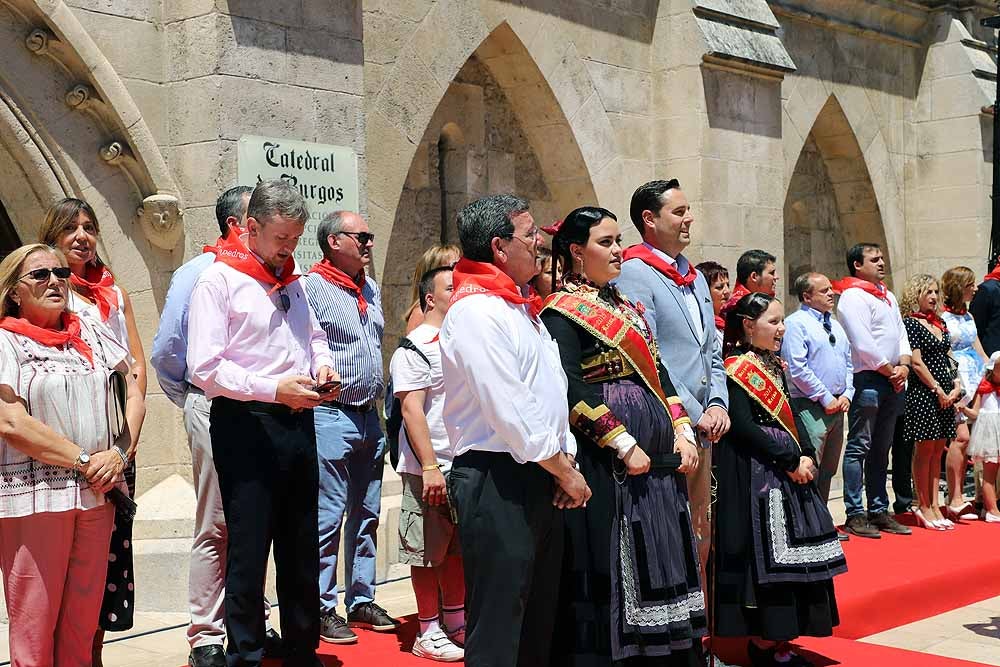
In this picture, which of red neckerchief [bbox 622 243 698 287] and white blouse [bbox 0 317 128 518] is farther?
red neckerchief [bbox 622 243 698 287]

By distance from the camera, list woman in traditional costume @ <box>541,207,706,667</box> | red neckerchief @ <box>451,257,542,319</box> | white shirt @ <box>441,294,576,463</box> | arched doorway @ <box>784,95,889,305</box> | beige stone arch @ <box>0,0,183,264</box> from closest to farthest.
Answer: white shirt @ <box>441,294,576,463</box> < red neckerchief @ <box>451,257,542,319</box> < woman in traditional costume @ <box>541,207,706,667</box> < beige stone arch @ <box>0,0,183,264</box> < arched doorway @ <box>784,95,889,305</box>

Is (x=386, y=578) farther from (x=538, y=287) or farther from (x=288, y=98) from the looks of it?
(x=288, y=98)

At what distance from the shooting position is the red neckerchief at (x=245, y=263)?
169 inches

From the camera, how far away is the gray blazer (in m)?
4.90

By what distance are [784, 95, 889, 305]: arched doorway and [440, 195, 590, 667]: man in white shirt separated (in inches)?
360

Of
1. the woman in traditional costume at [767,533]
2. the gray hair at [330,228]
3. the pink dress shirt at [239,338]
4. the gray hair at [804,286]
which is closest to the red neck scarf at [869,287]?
the gray hair at [804,286]

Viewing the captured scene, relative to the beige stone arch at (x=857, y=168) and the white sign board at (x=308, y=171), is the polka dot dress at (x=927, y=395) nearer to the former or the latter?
the beige stone arch at (x=857, y=168)

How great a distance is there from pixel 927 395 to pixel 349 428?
493 centimetres

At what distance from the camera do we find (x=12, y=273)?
4.19 meters

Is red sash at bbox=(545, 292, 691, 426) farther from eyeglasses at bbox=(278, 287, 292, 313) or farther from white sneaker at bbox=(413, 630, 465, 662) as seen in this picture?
white sneaker at bbox=(413, 630, 465, 662)

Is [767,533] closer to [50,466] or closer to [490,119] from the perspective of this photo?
[50,466]

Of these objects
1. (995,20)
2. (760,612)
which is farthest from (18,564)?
(995,20)

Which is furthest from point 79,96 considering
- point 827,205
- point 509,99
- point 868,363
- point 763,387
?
point 827,205

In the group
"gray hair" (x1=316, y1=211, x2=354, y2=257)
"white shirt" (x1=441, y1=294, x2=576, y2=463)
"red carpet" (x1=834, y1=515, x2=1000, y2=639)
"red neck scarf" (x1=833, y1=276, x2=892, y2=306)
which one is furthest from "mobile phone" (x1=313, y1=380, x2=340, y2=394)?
"red neck scarf" (x1=833, y1=276, x2=892, y2=306)
